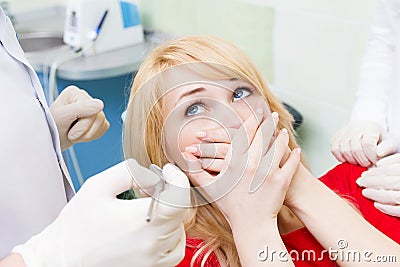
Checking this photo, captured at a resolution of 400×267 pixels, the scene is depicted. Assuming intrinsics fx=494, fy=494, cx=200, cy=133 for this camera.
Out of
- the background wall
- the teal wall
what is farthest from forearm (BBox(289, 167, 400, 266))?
the teal wall

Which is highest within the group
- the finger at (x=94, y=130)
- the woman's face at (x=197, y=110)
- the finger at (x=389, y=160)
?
the woman's face at (x=197, y=110)

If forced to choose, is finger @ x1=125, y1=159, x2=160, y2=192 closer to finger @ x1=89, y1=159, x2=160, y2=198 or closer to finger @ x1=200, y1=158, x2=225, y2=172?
finger @ x1=89, y1=159, x2=160, y2=198


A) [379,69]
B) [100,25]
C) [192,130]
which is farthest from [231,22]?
[192,130]

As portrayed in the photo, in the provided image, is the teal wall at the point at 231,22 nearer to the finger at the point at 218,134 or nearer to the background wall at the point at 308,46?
the background wall at the point at 308,46

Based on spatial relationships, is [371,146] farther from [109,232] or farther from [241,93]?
[109,232]

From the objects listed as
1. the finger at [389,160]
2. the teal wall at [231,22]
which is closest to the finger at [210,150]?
the finger at [389,160]

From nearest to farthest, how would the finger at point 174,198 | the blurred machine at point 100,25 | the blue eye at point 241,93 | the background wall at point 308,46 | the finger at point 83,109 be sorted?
the finger at point 174,198, the blue eye at point 241,93, the finger at point 83,109, the background wall at point 308,46, the blurred machine at point 100,25

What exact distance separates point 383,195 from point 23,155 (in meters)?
0.85

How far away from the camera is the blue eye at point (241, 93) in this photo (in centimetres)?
106

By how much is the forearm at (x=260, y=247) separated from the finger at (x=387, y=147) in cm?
52

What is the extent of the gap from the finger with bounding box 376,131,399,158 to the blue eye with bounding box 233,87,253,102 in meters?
0.46

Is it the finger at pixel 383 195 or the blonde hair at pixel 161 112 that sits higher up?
the blonde hair at pixel 161 112

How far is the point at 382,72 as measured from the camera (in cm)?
152

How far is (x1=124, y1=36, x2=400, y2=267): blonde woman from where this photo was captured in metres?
0.97
